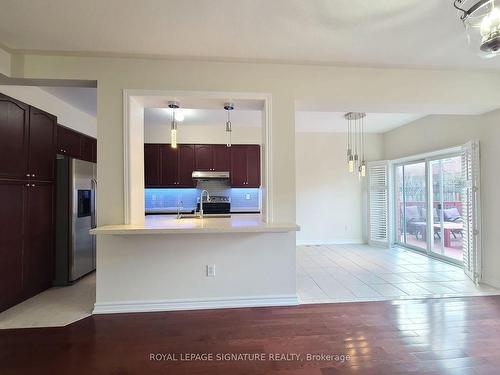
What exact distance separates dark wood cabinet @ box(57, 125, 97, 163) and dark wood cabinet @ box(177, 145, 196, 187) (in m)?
1.56

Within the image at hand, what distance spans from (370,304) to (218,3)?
3273 mm

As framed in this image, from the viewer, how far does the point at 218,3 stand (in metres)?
1.99

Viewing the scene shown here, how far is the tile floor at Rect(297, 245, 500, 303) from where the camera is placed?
320 cm

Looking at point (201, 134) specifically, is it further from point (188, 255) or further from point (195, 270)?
point (195, 270)

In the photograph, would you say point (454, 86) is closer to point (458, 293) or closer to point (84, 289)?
point (458, 293)

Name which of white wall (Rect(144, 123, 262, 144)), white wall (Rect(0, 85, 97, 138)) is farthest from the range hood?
white wall (Rect(0, 85, 97, 138))

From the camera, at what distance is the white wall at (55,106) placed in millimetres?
3113

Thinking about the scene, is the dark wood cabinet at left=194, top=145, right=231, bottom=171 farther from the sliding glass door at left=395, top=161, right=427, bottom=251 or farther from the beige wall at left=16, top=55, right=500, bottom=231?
the sliding glass door at left=395, top=161, right=427, bottom=251

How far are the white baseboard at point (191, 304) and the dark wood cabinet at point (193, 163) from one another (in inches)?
117

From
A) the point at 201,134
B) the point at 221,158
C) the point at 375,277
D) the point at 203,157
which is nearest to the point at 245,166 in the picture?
the point at 221,158

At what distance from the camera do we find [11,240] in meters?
2.79

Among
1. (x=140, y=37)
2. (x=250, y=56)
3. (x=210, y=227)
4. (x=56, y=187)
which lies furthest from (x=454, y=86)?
(x=56, y=187)

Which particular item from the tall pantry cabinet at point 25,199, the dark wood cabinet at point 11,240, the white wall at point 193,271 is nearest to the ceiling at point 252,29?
the tall pantry cabinet at point 25,199

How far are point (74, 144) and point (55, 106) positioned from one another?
1.88ft
